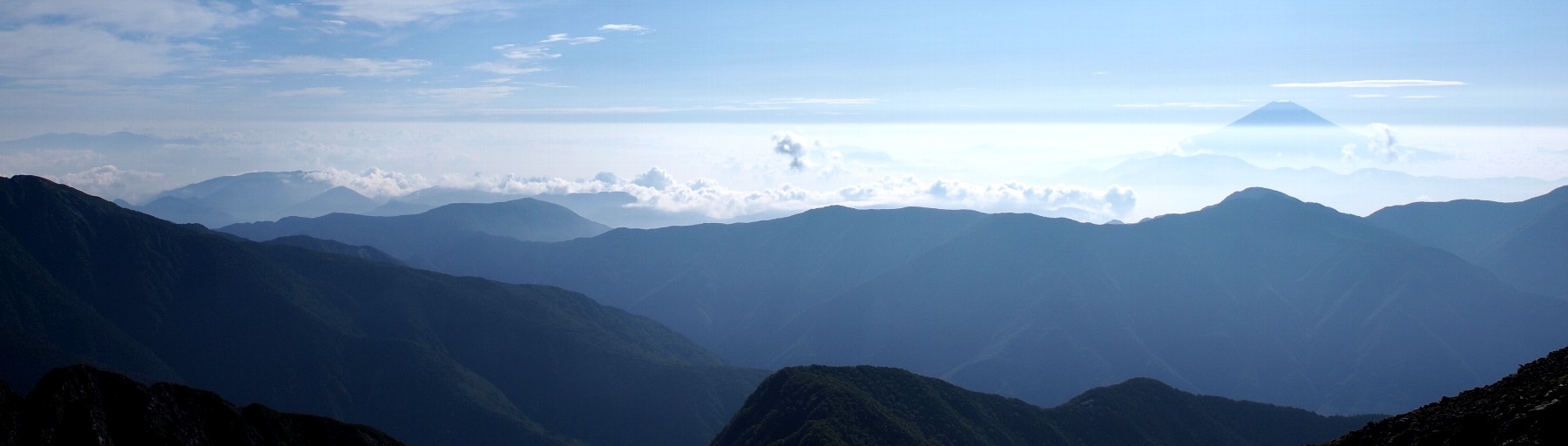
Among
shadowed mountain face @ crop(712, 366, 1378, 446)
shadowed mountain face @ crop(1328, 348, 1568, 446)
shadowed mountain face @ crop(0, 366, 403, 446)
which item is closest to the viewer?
shadowed mountain face @ crop(1328, 348, 1568, 446)

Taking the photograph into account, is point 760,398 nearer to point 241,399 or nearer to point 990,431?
point 990,431

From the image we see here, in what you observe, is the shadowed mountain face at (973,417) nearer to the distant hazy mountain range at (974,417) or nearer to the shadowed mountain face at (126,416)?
the distant hazy mountain range at (974,417)

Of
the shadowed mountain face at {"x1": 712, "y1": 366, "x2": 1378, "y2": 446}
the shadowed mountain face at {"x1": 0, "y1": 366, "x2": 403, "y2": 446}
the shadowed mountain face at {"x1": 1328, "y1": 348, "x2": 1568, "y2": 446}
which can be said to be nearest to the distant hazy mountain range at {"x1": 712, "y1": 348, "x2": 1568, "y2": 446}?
the shadowed mountain face at {"x1": 712, "y1": 366, "x2": 1378, "y2": 446}

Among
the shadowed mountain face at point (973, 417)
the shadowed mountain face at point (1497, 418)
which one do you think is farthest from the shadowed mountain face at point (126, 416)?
the shadowed mountain face at point (1497, 418)

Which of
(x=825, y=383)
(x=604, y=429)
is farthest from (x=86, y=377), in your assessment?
(x=604, y=429)

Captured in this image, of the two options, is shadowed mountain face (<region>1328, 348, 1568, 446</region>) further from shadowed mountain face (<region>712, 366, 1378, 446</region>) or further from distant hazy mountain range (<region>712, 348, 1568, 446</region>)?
shadowed mountain face (<region>712, 366, 1378, 446</region>)

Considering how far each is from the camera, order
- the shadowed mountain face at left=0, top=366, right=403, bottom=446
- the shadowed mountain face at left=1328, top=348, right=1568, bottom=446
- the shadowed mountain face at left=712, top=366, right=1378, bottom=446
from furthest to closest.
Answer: the shadowed mountain face at left=712, top=366, right=1378, bottom=446 → the shadowed mountain face at left=0, top=366, right=403, bottom=446 → the shadowed mountain face at left=1328, top=348, right=1568, bottom=446

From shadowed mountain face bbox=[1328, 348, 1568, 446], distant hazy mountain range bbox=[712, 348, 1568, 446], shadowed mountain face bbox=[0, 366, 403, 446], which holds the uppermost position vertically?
shadowed mountain face bbox=[1328, 348, 1568, 446]
